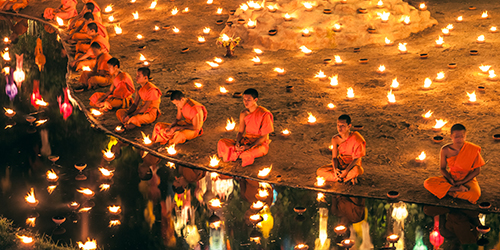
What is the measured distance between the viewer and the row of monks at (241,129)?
6.68m

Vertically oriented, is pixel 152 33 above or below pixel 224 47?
above

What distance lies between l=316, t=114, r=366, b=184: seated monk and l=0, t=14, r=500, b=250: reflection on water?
1.10 ft

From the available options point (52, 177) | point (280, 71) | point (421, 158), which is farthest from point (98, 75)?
point (421, 158)

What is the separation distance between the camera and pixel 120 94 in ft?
31.3

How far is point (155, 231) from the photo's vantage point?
252 inches

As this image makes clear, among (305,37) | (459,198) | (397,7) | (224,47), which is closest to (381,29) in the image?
(397,7)

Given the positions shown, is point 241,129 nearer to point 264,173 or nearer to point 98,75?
point 264,173

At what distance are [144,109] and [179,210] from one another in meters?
2.56

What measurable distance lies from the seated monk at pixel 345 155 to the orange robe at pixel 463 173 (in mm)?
846

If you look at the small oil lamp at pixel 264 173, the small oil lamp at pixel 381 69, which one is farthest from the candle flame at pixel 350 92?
the small oil lamp at pixel 264 173

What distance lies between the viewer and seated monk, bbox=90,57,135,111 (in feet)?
30.9

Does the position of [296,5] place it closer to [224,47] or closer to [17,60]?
[224,47]

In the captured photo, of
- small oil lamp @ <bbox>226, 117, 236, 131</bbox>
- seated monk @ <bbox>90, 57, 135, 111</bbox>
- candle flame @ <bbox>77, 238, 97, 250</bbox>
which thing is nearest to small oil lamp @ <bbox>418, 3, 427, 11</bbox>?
small oil lamp @ <bbox>226, 117, 236, 131</bbox>

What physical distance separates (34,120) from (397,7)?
25.6ft
